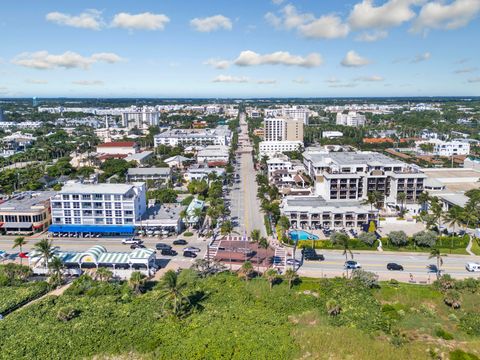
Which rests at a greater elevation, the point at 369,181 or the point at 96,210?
the point at 369,181

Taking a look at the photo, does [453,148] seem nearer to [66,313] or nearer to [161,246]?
[161,246]

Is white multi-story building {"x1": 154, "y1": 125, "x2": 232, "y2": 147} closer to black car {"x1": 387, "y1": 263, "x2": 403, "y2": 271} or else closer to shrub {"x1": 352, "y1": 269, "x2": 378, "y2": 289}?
black car {"x1": 387, "y1": 263, "x2": 403, "y2": 271}

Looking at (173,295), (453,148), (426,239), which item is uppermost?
(453,148)

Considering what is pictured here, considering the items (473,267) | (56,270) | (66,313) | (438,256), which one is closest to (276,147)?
(473,267)

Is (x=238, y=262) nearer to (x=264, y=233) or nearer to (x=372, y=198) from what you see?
(x=264, y=233)

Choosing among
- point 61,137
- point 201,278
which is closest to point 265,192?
point 201,278

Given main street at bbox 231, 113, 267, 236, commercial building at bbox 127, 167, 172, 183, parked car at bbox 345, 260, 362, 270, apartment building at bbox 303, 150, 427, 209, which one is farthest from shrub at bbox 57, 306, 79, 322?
commercial building at bbox 127, 167, 172, 183

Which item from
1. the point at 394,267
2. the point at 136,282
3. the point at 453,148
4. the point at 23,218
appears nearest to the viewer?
the point at 136,282
